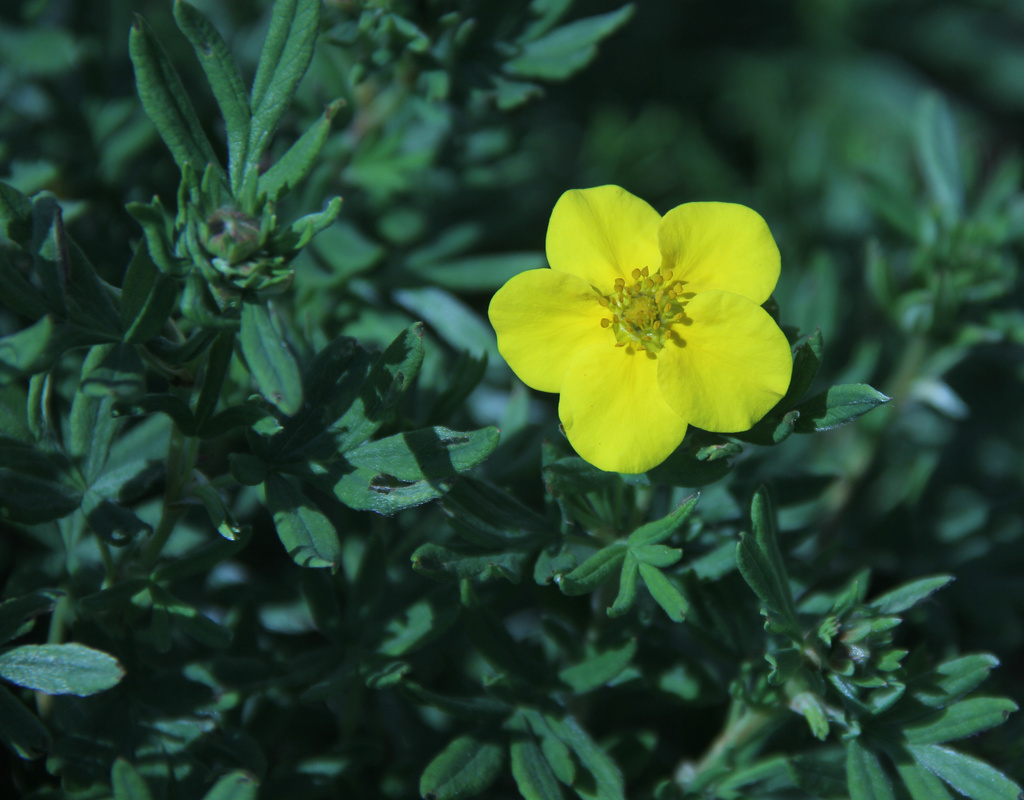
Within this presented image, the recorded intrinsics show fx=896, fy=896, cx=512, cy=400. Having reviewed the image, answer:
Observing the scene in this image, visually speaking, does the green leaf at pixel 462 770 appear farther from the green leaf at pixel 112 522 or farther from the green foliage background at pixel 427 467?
the green leaf at pixel 112 522

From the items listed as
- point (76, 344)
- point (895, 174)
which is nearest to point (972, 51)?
point (895, 174)

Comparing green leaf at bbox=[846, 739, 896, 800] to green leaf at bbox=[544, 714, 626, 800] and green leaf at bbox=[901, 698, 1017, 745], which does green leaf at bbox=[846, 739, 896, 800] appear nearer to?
green leaf at bbox=[901, 698, 1017, 745]

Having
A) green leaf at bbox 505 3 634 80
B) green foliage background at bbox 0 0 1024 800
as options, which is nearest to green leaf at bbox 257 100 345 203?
green foliage background at bbox 0 0 1024 800

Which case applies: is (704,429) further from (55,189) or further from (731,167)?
(731,167)

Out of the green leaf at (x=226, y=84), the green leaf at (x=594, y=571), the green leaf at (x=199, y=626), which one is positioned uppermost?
the green leaf at (x=226, y=84)

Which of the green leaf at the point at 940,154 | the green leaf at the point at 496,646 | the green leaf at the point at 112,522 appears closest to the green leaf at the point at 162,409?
the green leaf at the point at 112,522

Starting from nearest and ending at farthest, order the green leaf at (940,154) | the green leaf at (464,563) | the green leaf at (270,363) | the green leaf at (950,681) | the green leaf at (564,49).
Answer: the green leaf at (270,363)
the green leaf at (464,563)
the green leaf at (950,681)
the green leaf at (564,49)
the green leaf at (940,154)

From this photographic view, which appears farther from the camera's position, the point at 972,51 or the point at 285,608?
the point at 972,51

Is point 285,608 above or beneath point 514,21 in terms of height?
beneath
